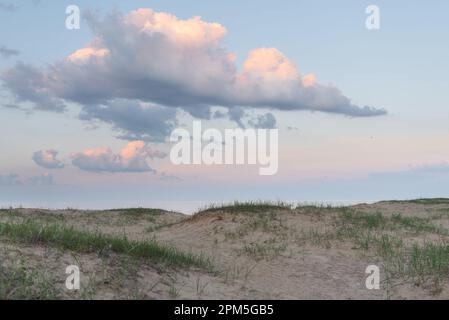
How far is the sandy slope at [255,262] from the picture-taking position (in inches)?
304

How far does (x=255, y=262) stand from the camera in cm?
1141

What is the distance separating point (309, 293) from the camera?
30.5 ft

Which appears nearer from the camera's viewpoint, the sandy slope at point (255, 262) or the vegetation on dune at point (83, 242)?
the sandy slope at point (255, 262)

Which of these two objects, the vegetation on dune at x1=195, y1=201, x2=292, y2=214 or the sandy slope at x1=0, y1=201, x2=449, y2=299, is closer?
the sandy slope at x1=0, y1=201, x2=449, y2=299

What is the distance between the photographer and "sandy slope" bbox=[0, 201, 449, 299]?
7719 millimetres

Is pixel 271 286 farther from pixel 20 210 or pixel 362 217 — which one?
pixel 20 210

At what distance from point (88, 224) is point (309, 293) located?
541 inches

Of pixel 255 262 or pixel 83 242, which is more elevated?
pixel 83 242

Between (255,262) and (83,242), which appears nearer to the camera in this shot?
(83,242)
